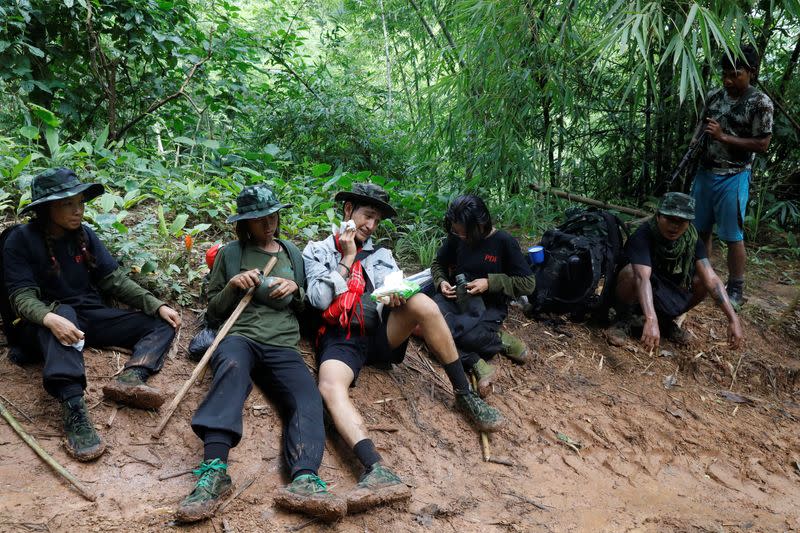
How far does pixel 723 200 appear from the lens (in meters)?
4.18

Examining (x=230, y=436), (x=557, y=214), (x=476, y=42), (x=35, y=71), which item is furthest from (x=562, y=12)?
(x=35, y=71)

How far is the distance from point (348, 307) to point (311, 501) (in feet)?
3.47

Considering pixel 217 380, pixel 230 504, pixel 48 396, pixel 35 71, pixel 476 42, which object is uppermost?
pixel 476 42

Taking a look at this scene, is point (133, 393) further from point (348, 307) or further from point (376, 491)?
point (376, 491)

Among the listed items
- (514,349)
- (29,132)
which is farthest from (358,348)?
(29,132)

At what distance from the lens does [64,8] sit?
15.1 feet

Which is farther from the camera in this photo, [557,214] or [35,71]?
[557,214]

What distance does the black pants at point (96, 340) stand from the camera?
2.33 meters

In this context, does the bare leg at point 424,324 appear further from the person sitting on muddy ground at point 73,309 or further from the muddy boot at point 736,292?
the muddy boot at point 736,292

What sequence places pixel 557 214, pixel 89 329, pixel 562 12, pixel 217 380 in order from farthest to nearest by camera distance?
pixel 557 214
pixel 562 12
pixel 89 329
pixel 217 380

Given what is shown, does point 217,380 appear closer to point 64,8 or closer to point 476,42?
point 476,42

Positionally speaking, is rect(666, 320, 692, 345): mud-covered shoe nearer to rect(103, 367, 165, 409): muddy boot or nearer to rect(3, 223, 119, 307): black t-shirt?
rect(103, 367, 165, 409): muddy boot

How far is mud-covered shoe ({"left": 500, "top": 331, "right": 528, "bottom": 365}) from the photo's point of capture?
12.3 feet

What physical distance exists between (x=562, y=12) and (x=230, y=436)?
370cm
